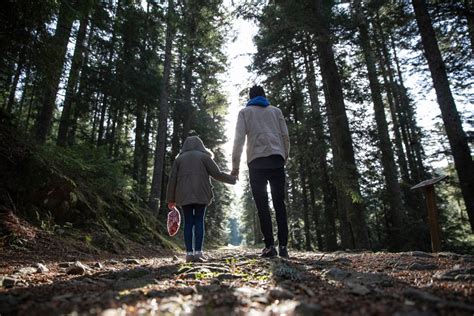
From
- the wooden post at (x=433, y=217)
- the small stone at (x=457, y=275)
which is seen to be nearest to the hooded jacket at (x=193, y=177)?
the small stone at (x=457, y=275)

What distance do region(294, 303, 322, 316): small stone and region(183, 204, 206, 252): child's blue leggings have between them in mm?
3573

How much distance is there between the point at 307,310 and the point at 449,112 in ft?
25.4

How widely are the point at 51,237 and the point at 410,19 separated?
10664 mm

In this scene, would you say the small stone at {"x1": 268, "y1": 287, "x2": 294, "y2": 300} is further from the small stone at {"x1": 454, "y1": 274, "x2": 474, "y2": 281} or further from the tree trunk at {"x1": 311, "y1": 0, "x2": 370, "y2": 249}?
the tree trunk at {"x1": 311, "y1": 0, "x2": 370, "y2": 249}

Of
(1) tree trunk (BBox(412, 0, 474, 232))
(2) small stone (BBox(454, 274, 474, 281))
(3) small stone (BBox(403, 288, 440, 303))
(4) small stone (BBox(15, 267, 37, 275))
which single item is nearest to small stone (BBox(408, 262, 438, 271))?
(2) small stone (BBox(454, 274, 474, 281))

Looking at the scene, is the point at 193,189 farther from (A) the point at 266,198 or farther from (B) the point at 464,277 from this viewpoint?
(B) the point at 464,277

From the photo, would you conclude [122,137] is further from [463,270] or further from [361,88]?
[463,270]

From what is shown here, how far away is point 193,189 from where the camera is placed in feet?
16.8

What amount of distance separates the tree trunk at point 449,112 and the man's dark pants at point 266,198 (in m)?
5.06

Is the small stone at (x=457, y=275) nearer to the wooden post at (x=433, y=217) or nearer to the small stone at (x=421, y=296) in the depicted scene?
the small stone at (x=421, y=296)

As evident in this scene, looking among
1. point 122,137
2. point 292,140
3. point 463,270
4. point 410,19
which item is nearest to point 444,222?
point 292,140

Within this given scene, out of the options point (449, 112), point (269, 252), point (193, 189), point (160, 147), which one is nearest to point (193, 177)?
point (193, 189)

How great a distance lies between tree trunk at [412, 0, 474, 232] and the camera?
23.1 ft

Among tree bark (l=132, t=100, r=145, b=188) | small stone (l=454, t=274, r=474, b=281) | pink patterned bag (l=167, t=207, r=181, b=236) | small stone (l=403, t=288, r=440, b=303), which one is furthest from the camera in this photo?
tree bark (l=132, t=100, r=145, b=188)
